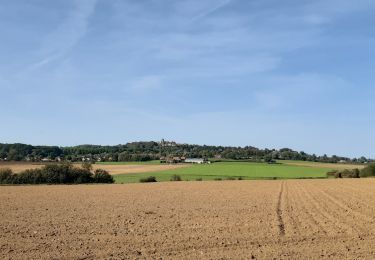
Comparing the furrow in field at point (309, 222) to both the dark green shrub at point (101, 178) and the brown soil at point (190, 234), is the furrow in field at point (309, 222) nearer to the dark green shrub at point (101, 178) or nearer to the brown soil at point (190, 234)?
the brown soil at point (190, 234)

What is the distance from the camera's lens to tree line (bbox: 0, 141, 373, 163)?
127625 mm

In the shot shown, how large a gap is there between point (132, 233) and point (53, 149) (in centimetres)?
12340

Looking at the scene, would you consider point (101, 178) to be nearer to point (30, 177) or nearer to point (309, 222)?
point (30, 177)

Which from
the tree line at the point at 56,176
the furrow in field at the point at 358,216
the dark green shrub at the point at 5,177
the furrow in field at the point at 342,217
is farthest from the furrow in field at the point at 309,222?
the dark green shrub at the point at 5,177

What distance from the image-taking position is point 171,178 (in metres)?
83.5

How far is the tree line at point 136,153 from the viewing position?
127625mm

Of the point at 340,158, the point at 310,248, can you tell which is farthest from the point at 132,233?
the point at 340,158

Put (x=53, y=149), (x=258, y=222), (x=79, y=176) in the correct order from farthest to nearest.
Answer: (x=53, y=149) < (x=79, y=176) < (x=258, y=222)

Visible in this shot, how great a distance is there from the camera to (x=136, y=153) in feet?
520

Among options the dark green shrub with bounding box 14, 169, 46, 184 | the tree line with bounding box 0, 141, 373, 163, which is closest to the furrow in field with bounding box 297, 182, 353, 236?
the dark green shrub with bounding box 14, 169, 46, 184

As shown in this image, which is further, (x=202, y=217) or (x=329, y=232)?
(x=202, y=217)

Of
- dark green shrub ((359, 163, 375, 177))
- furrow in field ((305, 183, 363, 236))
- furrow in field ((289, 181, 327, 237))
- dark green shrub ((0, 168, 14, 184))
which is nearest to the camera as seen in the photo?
furrow in field ((289, 181, 327, 237))

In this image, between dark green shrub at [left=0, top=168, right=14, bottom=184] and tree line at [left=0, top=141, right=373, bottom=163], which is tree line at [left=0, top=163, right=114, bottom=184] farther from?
tree line at [left=0, top=141, right=373, bottom=163]

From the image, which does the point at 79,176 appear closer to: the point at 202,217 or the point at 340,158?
the point at 202,217
